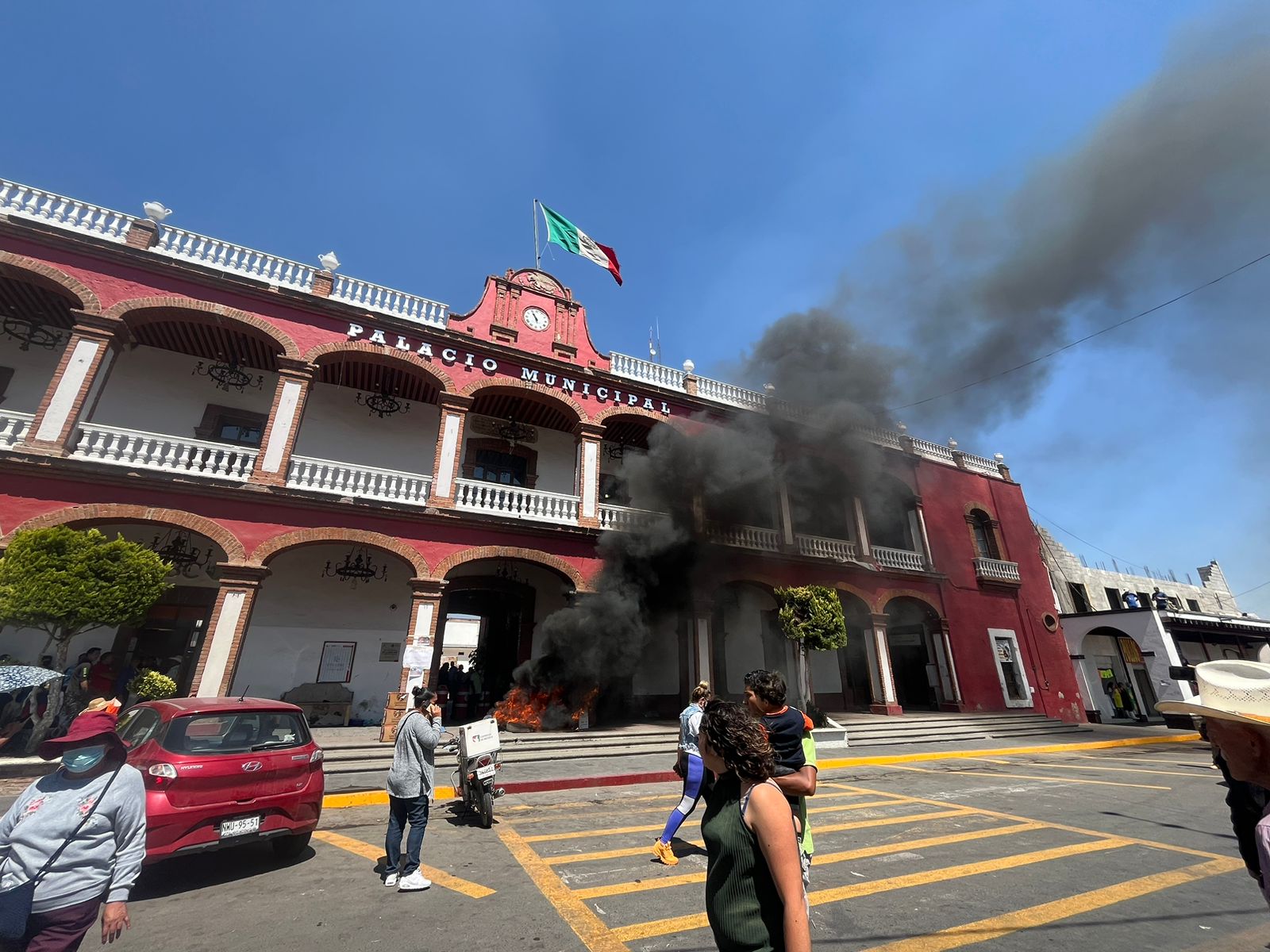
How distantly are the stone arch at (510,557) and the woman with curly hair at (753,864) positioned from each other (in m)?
10.4

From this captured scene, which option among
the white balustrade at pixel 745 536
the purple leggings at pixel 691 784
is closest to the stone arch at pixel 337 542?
the white balustrade at pixel 745 536

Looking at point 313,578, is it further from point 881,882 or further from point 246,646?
point 881,882

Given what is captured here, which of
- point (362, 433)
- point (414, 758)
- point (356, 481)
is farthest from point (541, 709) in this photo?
point (362, 433)

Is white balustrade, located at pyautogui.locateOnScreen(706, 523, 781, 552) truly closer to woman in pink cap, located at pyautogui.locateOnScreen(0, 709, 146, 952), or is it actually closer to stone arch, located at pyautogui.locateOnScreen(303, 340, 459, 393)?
stone arch, located at pyautogui.locateOnScreen(303, 340, 459, 393)

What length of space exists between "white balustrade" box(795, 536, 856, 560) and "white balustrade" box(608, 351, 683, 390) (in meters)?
6.06

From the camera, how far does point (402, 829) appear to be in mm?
4488

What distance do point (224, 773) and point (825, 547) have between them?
50.7 feet

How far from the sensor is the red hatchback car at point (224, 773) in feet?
13.9

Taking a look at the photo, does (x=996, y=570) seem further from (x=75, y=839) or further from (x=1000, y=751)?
(x=75, y=839)

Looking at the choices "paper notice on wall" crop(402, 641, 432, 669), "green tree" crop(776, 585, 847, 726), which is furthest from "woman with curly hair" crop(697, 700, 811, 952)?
"green tree" crop(776, 585, 847, 726)

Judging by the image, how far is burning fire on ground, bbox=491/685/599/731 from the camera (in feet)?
37.6

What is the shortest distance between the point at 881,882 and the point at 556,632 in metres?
8.62

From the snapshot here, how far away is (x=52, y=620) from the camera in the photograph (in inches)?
303

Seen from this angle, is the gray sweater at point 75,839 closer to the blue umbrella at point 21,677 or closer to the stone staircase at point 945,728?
the blue umbrella at point 21,677
